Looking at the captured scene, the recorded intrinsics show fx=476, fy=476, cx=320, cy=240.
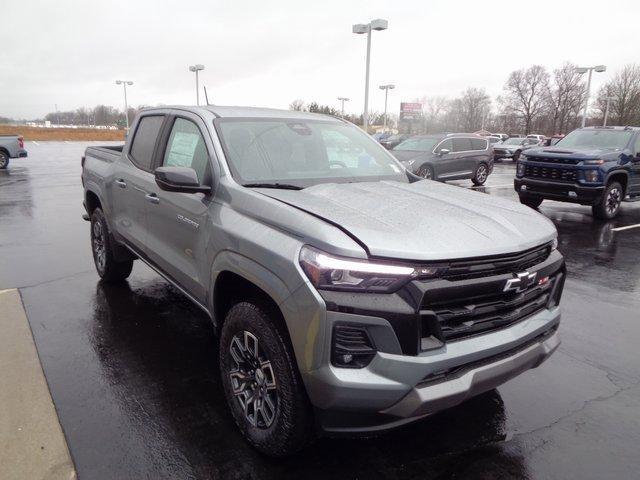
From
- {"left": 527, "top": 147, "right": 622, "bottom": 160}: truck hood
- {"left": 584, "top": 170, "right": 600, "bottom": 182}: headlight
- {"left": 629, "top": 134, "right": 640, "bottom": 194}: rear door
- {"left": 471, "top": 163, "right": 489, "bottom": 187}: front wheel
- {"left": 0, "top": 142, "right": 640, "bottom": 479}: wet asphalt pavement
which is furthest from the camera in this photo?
{"left": 471, "top": 163, "right": 489, "bottom": 187}: front wheel

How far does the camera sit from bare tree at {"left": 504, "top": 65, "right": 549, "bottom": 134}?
77.2m

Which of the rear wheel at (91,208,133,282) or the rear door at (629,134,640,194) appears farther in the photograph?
the rear door at (629,134,640,194)

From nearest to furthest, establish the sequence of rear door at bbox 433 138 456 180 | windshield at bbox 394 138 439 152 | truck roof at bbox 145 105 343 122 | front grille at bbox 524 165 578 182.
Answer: truck roof at bbox 145 105 343 122
front grille at bbox 524 165 578 182
rear door at bbox 433 138 456 180
windshield at bbox 394 138 439 152

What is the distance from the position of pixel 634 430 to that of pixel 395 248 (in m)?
2.09

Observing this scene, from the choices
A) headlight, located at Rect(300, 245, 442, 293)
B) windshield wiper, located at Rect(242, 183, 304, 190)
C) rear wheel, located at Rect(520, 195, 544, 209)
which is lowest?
rear wheel, located at Rect(520, 195, 544, 209)

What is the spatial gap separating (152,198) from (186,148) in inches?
20.4

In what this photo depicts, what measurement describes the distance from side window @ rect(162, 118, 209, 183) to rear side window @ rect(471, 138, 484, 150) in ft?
47.8

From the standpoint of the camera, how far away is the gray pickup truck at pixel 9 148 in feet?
60.5

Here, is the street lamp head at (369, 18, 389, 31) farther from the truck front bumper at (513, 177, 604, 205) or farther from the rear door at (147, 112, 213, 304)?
the rear door at (147, 112, 213, 304)

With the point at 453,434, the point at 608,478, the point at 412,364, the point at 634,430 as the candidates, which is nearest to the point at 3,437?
the point at 412,364

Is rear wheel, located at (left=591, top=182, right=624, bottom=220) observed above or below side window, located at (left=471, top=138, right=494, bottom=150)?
below

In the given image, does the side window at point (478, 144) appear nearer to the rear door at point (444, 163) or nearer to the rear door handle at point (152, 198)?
the rear door at point (444, 163)

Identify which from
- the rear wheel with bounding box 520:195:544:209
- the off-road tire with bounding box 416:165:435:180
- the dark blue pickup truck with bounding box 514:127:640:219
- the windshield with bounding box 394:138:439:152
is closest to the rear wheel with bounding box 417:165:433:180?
the off-road tire with bounding box 416:165:435:180

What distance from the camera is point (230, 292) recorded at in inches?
114
